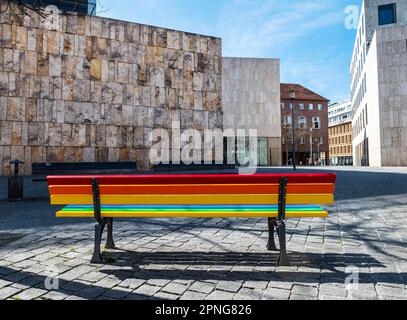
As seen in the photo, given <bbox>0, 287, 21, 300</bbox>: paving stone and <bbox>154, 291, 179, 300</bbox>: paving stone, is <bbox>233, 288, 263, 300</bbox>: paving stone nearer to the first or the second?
<bbox>154, 291, 179, 300</bbox>: paving stone

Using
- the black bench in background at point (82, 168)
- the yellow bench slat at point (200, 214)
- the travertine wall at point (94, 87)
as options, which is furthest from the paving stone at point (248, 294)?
the travertine wall at point (94, 87)

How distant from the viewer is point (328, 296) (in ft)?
8.98

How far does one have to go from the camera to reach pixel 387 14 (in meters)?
39.8

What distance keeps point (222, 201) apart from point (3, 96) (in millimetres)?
20272

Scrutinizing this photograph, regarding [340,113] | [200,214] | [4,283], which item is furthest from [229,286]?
[340,113]

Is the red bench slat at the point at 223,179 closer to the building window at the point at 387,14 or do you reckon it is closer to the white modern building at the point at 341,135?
the building window at the point at 387,14

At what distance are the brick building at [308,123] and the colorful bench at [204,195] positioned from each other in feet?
236

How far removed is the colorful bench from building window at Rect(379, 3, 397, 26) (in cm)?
4514

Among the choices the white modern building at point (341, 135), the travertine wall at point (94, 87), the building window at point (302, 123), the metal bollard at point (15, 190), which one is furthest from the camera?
the white modern building at point (341, 135)

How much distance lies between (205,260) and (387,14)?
4626cm

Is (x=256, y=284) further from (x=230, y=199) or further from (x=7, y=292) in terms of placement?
(x=7, y=292)

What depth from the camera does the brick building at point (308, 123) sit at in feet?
245

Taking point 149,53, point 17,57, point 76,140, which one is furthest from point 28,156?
point 149,53

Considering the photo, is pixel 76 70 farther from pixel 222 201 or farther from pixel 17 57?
pixel 222 201
